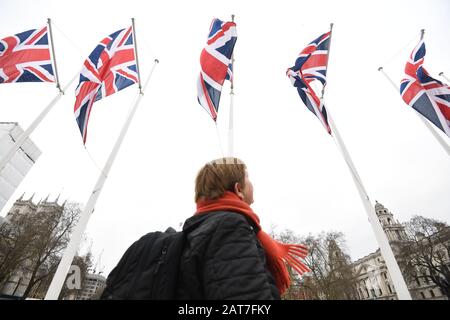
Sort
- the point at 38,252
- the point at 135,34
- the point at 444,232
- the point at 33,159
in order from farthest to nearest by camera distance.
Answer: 1. the point at 33,159
2. the point at 444,232
3. the point at 38,252
4. the point at 135,34

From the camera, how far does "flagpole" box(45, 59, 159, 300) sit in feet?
19.0

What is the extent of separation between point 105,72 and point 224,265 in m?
7.48

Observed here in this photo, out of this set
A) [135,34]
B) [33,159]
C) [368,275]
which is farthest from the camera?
[368,275]

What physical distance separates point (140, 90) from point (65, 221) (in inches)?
1082

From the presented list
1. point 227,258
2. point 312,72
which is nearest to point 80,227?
point 227,258

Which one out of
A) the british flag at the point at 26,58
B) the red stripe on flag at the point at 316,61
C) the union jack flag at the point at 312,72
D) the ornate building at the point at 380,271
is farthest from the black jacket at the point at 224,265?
the ornate building at the point at 380,271

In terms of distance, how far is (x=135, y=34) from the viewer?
8.39m

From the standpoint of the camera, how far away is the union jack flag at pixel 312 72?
6.38 meters

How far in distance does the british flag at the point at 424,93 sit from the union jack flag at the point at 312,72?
306 centimetres

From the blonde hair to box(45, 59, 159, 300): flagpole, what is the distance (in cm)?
572

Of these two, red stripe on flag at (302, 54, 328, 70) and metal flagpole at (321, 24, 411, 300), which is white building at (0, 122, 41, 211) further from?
metal flagpole at (321, 24, 411, 300)

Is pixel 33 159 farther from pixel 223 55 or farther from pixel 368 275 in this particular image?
pixel 368 275
